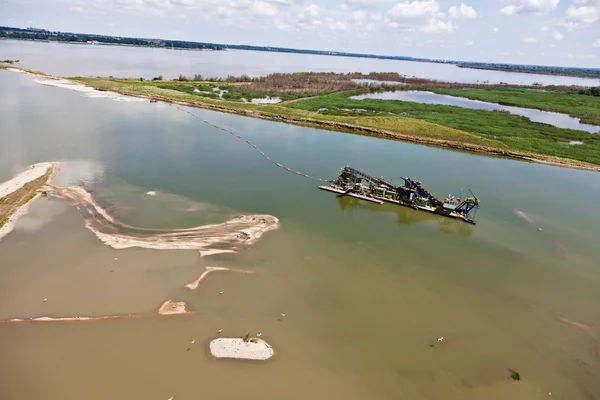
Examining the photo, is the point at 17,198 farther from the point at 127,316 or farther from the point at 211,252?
the point at 127,316

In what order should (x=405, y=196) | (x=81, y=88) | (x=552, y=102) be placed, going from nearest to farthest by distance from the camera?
(x=405, y=196) → (x=81, y=88) → (x=552, y=102)

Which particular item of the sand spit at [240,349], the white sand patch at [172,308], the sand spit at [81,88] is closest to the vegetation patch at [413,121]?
the sand spit at [81,88]

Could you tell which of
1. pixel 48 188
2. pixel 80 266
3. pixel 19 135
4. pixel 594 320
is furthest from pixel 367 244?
pixel 19 135

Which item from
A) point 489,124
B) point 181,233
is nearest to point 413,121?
point 489,124

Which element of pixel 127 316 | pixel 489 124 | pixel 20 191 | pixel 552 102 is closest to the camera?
pixel 127 316

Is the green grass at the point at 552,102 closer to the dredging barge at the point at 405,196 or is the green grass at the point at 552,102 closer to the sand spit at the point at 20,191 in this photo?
the dredging barge at the point at 405,196

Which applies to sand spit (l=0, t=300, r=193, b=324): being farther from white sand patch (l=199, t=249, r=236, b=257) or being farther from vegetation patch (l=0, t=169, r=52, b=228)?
vegetation patch (l=0, t=169, r=52, b=228)

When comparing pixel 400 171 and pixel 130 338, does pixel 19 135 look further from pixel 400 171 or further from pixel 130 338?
pixel 400 171
